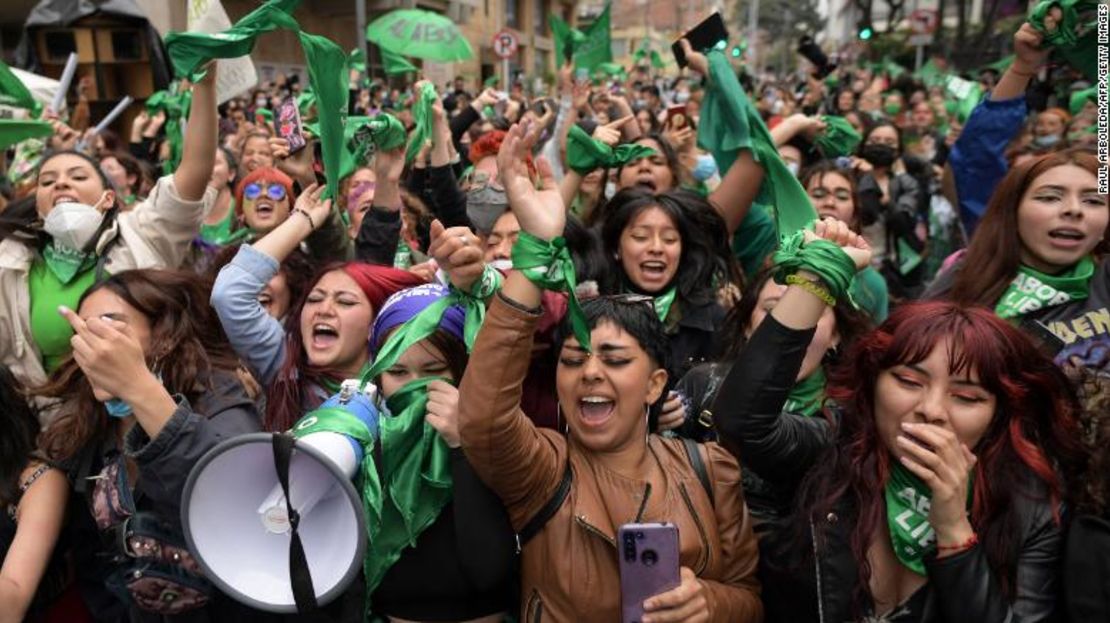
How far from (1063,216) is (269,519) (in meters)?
2.46

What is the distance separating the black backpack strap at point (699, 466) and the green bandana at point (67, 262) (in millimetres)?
2467

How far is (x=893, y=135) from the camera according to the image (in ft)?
22.0

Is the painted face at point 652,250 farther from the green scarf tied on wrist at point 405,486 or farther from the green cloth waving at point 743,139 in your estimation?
the green scarf tied on wrist at point 405,486

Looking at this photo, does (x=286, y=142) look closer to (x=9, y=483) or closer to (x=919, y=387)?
(x=9, y=483)

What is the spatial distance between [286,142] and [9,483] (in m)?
2.06

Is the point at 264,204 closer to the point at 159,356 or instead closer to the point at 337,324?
the point at 337,324

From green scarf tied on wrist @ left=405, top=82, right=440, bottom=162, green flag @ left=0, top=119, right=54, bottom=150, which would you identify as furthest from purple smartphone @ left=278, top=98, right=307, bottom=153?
green flag @ left=0, top=119, right=54, bottom=150

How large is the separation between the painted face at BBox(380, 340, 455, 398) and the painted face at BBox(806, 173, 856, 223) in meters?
2.44

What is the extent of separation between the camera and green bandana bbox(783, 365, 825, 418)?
2.54m

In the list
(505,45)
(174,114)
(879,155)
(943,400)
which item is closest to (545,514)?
(943,400)

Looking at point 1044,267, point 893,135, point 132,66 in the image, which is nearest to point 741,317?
point 1044,267

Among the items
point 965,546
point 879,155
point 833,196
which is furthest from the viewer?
point 879,155

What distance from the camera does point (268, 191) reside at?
3.93 metres

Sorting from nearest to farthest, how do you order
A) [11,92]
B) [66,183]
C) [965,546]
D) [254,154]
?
[965,546] < [66,183] < [11,92] < [254,154]
